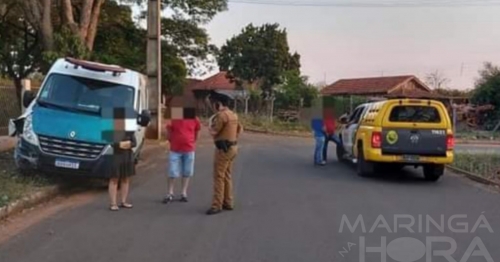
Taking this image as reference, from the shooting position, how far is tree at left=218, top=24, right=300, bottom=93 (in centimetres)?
5141

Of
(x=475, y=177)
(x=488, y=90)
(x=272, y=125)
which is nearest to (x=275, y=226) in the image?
(x=475, y=177)

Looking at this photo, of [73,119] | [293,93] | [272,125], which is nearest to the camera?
[73,119]

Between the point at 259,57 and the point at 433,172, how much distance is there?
3869 centimetres

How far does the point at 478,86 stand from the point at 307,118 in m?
25.4

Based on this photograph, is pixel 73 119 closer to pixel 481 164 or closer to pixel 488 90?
pixel 481 164

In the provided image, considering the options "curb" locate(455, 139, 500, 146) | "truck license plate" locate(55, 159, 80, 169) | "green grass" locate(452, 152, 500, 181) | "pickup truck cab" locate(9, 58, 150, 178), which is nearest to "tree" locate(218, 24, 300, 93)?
"curb" locate(455, 139, 500, 146)

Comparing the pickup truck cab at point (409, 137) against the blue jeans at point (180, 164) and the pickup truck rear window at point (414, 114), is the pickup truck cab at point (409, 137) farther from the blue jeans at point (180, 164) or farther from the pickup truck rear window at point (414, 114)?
the blue jeans at point (180, 164)

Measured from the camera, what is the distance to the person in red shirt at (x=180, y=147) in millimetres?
10039

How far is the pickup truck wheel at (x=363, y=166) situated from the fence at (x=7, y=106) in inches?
538

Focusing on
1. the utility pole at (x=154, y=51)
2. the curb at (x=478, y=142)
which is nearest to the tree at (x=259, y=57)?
the curb at (x=478, y=142)

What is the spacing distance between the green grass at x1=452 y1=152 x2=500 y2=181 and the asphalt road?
2.04 meters

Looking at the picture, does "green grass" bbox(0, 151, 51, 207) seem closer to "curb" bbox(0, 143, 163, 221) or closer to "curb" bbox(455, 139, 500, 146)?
"curb" bbox(0, 143, 163, 221)

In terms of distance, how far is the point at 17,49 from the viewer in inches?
1173

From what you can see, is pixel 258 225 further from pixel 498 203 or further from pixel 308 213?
pixel 498 203
